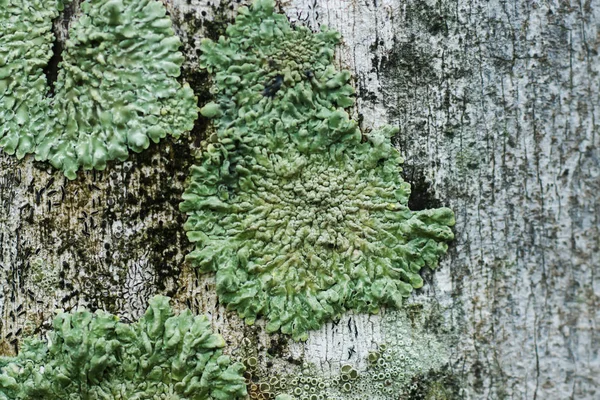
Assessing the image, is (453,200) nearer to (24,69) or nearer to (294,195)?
(294,195)

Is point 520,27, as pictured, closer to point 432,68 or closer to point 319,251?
point 432,68

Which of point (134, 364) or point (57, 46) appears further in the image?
point (57, 46)

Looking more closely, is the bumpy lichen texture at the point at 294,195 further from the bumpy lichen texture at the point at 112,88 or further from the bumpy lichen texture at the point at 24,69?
the bumpy lichen texture at the point at 24,69

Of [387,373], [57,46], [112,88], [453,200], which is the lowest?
[387,373]

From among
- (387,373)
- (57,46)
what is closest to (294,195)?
(387,373)

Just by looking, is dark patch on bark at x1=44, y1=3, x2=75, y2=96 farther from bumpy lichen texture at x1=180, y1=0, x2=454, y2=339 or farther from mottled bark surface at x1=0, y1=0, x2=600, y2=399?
bumpy lichen texture at x1=180, y1=0, x2=454, y2=339

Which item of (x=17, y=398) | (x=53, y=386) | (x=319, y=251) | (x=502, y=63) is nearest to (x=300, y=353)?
(x=319, y=251)
